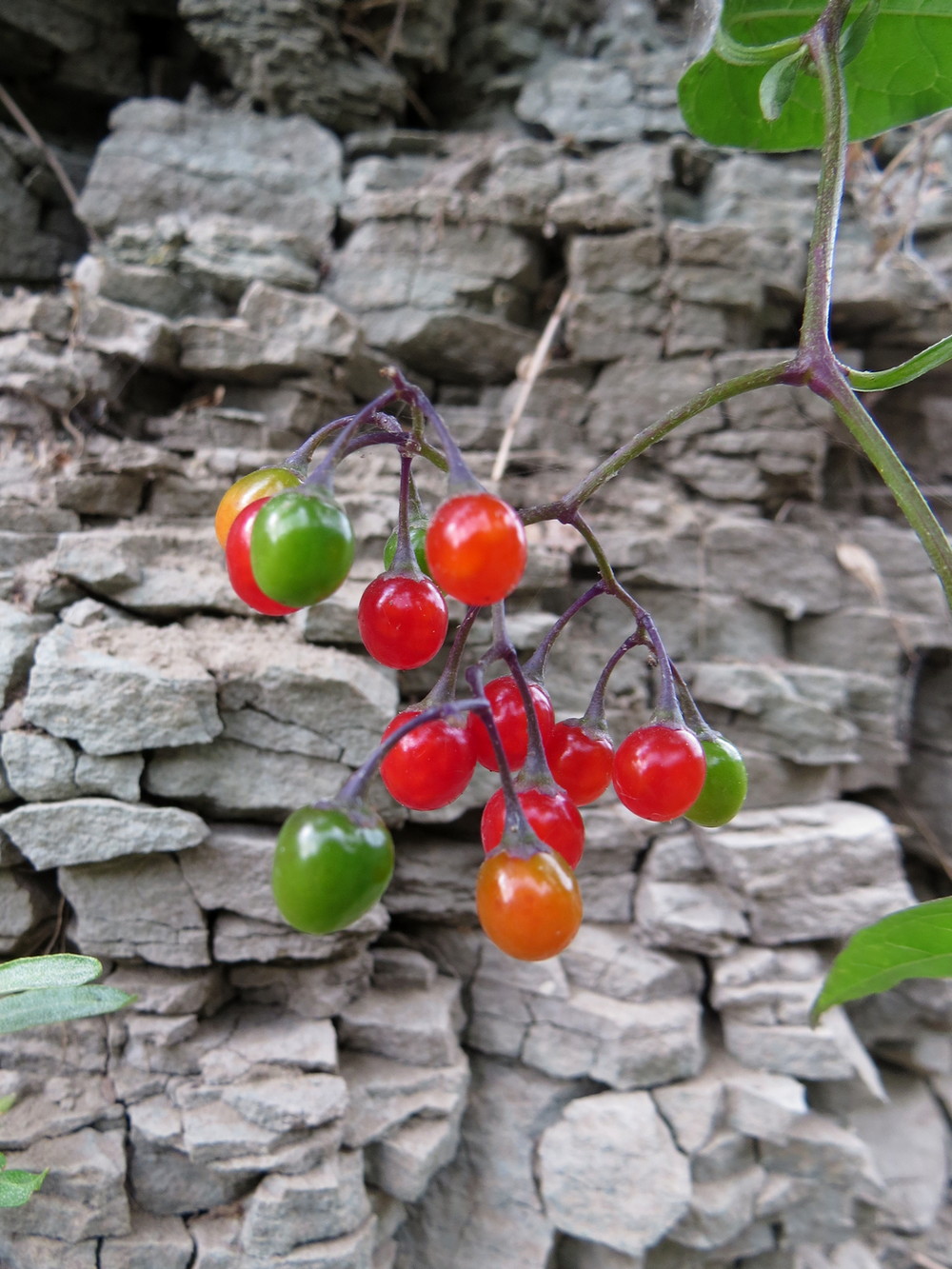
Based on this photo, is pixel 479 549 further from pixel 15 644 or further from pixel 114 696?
pixel 15 644

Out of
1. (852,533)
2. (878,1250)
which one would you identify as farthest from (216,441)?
(878,1250)

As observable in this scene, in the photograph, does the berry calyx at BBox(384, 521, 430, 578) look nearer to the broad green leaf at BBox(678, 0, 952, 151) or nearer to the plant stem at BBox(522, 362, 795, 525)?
the plant stem at BBox(522, 362, 795, 525)

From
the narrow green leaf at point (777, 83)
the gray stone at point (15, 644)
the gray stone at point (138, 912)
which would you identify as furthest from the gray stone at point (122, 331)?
the narrow green leaf at point (777, 83)

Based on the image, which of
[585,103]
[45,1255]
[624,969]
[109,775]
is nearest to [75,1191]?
[45,1255]

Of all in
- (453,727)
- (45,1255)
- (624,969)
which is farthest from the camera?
(624,969)

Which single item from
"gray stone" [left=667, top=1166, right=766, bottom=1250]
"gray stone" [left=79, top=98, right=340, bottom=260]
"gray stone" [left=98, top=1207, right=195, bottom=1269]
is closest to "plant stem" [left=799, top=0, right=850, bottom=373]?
"gray stone" [left=98, top=1207, right=195, bottom=1269]

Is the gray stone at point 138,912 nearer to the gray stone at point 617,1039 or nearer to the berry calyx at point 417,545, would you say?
the gray stone at point 617,1039

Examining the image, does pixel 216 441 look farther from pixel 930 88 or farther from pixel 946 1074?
pixel 946 1074
